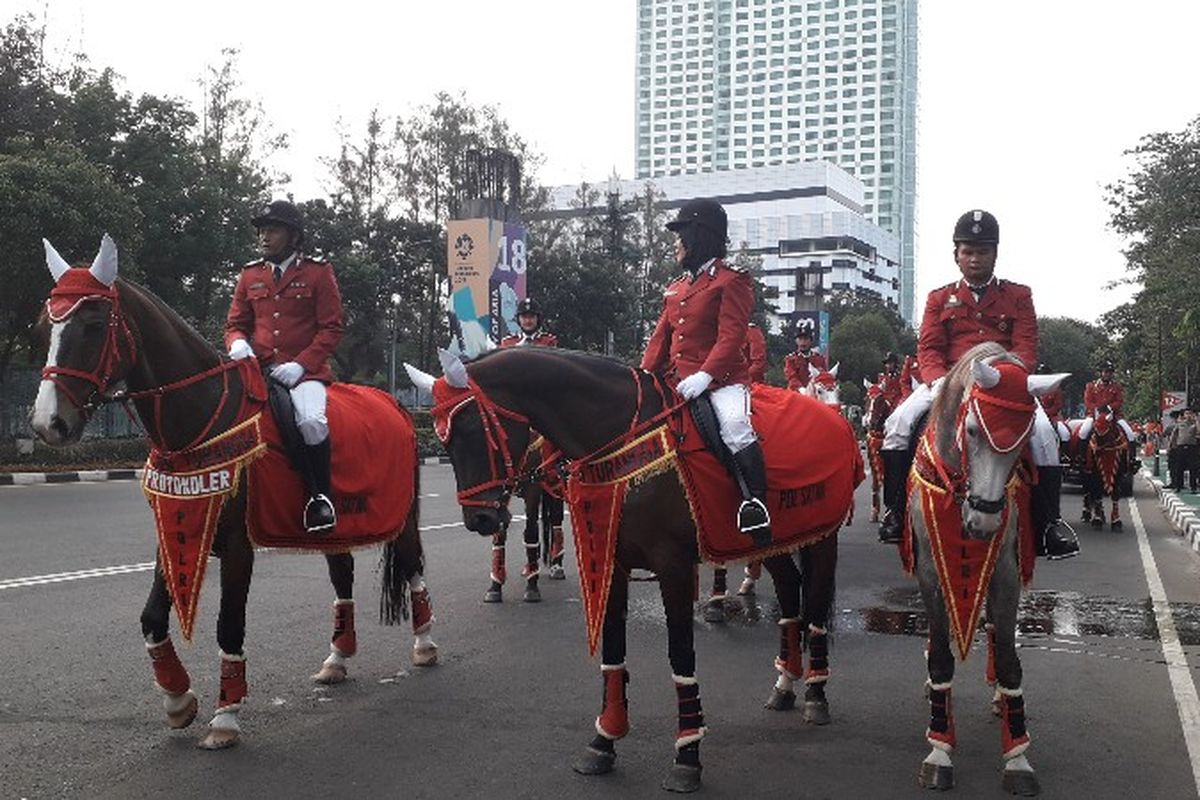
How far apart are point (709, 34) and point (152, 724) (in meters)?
162

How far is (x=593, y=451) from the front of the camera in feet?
16.3

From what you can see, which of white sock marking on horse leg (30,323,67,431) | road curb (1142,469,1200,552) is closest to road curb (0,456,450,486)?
road curb (1142,469,1200,552)

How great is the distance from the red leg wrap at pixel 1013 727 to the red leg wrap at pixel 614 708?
1.67 meters

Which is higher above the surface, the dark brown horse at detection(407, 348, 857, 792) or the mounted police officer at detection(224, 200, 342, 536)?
the mounted police officer at detection(224, 200, 342, 536)

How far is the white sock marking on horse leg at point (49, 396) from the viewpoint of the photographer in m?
4.68

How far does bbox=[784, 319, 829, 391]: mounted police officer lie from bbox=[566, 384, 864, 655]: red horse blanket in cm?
803

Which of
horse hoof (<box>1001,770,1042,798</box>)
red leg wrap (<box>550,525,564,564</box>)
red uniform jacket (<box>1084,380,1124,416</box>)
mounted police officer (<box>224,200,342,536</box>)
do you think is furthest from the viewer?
red uniform jacket (<box>1084,380,1124,416</box>)

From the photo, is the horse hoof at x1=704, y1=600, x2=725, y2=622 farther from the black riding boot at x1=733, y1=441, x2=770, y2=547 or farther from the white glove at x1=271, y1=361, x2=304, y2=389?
the white glove at x1=271, y1=361, x2=304, y2=389

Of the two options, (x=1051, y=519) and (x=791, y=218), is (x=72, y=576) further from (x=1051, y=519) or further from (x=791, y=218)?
(x=791, y=218)

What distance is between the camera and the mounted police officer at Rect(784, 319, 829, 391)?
45.4ft

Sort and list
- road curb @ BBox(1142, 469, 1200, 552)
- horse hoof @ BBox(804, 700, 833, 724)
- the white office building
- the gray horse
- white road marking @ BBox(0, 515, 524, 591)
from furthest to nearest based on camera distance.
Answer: the white office building
road curb @ BBox(1142, 469, 1200, 552)
white road marking @ BBox(0, 515, 524, 591)
horse hoof @ BBox(804, 700, 833, 724)
the gray horse

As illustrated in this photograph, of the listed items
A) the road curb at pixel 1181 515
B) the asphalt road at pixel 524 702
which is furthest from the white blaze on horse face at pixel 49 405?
the road curb at pixel 1181 515

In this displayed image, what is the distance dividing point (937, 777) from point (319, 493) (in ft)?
10.9

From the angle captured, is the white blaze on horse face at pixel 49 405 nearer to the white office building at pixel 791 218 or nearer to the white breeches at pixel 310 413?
the white breeches at pixel 310 413
